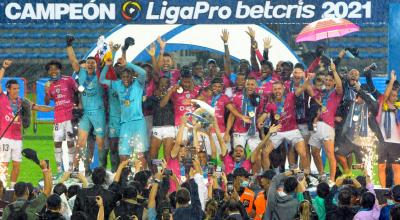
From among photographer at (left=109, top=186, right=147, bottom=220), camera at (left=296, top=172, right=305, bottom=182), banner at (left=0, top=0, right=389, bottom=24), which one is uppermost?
banner at (left=0, top=0, right=389, bottom=24)

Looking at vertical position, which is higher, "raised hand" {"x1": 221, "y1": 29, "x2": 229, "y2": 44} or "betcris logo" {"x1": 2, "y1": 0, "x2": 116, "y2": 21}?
"betcris logo" {"x1": 2, "y1": 0, "x2": 116, "y2": 21}

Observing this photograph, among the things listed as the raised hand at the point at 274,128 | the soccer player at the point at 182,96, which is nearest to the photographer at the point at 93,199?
the raised hand at the point at 274,128

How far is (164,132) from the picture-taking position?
60.0 feet

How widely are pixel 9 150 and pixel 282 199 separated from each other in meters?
6.44

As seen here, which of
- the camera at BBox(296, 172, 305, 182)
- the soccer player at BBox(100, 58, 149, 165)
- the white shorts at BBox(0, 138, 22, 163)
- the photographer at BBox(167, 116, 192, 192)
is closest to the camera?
the camera at BBox(296, 172, 305, 182)

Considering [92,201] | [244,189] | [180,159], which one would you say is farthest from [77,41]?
[92,201]

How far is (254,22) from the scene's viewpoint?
19109 millimetres

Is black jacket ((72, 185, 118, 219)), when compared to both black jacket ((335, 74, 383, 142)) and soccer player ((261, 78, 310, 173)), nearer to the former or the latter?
soccer player ((261, 78, 310, 173))

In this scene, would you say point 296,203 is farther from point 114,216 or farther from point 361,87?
point 361,87

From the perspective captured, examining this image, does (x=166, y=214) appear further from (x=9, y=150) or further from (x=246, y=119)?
(x=9, y=150)

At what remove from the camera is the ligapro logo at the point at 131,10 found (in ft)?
62.6

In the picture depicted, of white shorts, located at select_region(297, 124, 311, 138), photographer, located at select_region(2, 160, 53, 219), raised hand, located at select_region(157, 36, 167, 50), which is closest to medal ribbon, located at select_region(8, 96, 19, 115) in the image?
raised hand, located at select_region(157, 36, 167, 50)

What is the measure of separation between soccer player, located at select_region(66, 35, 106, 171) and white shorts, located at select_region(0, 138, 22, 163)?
2.71 ft

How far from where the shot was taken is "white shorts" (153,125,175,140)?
18.3 m
